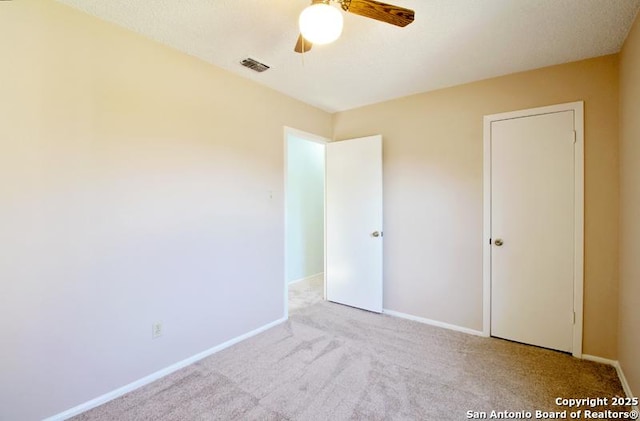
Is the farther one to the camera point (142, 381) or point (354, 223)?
point (354, 223)

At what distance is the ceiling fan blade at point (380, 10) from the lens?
1380mm

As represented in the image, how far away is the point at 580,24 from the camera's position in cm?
189

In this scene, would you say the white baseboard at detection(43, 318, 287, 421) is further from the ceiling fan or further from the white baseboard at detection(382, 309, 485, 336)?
the ceiling fan

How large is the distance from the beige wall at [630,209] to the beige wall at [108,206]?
2861 millimetres

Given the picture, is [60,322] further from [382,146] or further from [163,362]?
[382,146]

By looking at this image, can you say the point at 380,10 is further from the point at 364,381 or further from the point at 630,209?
the point at 364,381

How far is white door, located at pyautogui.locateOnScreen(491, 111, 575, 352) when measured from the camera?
7.98ft

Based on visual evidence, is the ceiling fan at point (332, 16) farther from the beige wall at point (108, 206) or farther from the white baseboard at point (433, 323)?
the white baseboard at point (433, 323)

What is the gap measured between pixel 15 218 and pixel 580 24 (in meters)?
3.63

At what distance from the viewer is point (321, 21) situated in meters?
1.28

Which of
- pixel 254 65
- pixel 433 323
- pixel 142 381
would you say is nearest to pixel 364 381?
pixel 433 323

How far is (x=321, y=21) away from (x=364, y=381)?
226 cm

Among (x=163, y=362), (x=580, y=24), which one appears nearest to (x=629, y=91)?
(x=580, y=24)

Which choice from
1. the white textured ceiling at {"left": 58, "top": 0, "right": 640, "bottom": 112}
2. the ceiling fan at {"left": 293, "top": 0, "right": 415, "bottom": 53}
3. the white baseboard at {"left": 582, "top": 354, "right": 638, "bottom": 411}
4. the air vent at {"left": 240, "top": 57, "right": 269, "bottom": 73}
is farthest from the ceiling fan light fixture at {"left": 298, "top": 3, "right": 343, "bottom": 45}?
the white baseboard at {"left": 582, "top": 354, "right": 638, "bottom": 411}
